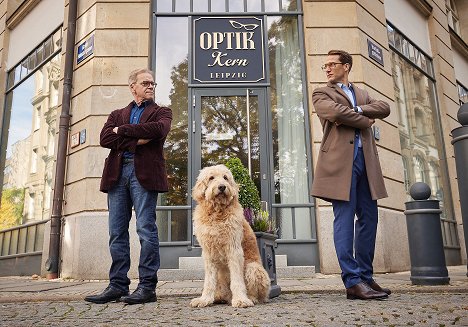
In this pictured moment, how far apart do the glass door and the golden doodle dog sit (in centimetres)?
400

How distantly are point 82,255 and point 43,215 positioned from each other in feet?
8.44

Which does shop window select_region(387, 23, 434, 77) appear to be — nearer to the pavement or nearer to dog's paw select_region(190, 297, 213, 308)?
the pavement

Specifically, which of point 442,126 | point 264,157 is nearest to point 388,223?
point 264,157

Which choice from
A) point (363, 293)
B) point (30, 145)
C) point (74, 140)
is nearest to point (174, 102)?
point (74, 140)

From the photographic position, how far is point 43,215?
31.5ft

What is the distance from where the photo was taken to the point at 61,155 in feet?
28.0

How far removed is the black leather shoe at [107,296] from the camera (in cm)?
428

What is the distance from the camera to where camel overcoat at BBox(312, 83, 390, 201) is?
4.20m

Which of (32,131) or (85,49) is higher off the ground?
(85,49)

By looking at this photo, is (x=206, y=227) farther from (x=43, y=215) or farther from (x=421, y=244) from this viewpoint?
(x=43, y=215)

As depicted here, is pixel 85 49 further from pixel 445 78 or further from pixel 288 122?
pixel 445 78

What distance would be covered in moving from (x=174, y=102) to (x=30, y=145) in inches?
174

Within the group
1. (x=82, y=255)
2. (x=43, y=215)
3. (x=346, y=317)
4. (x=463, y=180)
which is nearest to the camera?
(x=346, y=317)

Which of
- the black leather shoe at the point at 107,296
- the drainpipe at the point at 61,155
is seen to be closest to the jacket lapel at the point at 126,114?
the black leather shoe at the point at 107,296
